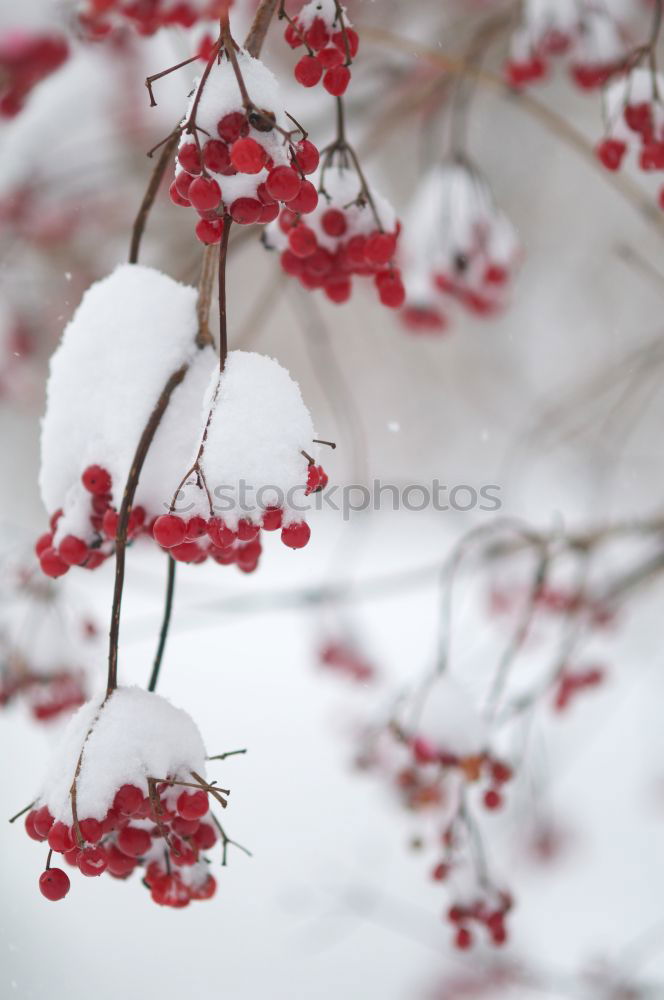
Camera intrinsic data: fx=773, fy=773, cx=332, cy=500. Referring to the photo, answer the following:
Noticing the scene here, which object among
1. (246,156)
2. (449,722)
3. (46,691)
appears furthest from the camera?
(46,691)

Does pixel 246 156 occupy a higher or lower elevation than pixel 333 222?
lower

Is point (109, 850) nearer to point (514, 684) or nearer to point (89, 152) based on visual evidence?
point (89, 152)

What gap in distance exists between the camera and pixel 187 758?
0.65 meters

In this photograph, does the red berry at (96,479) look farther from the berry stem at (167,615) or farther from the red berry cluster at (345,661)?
the red berry cluster at (345,661)

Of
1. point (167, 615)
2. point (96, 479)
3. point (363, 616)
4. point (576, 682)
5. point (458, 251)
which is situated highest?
point (363, 616)

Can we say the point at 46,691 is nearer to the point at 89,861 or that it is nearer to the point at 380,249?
the point at 89,861

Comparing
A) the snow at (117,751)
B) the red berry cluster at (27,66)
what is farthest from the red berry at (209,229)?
the red berry cluster at (27,66)

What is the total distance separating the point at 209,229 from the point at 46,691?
1.03 metres

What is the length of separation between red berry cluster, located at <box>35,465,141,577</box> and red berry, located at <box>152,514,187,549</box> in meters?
0.11

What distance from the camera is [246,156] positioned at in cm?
50

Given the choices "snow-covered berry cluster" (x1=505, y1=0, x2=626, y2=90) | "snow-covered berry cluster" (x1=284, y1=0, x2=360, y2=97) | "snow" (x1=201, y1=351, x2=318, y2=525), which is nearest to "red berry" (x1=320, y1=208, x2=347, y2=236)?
"snow-covered berry cluster" (x1=284, y1=0, x2=360, y2=97)

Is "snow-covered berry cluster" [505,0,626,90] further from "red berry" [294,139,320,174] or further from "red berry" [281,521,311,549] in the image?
"red berry" [281,521,311,549]

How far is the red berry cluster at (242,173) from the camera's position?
1.71ft

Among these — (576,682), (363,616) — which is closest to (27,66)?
(576,682)
